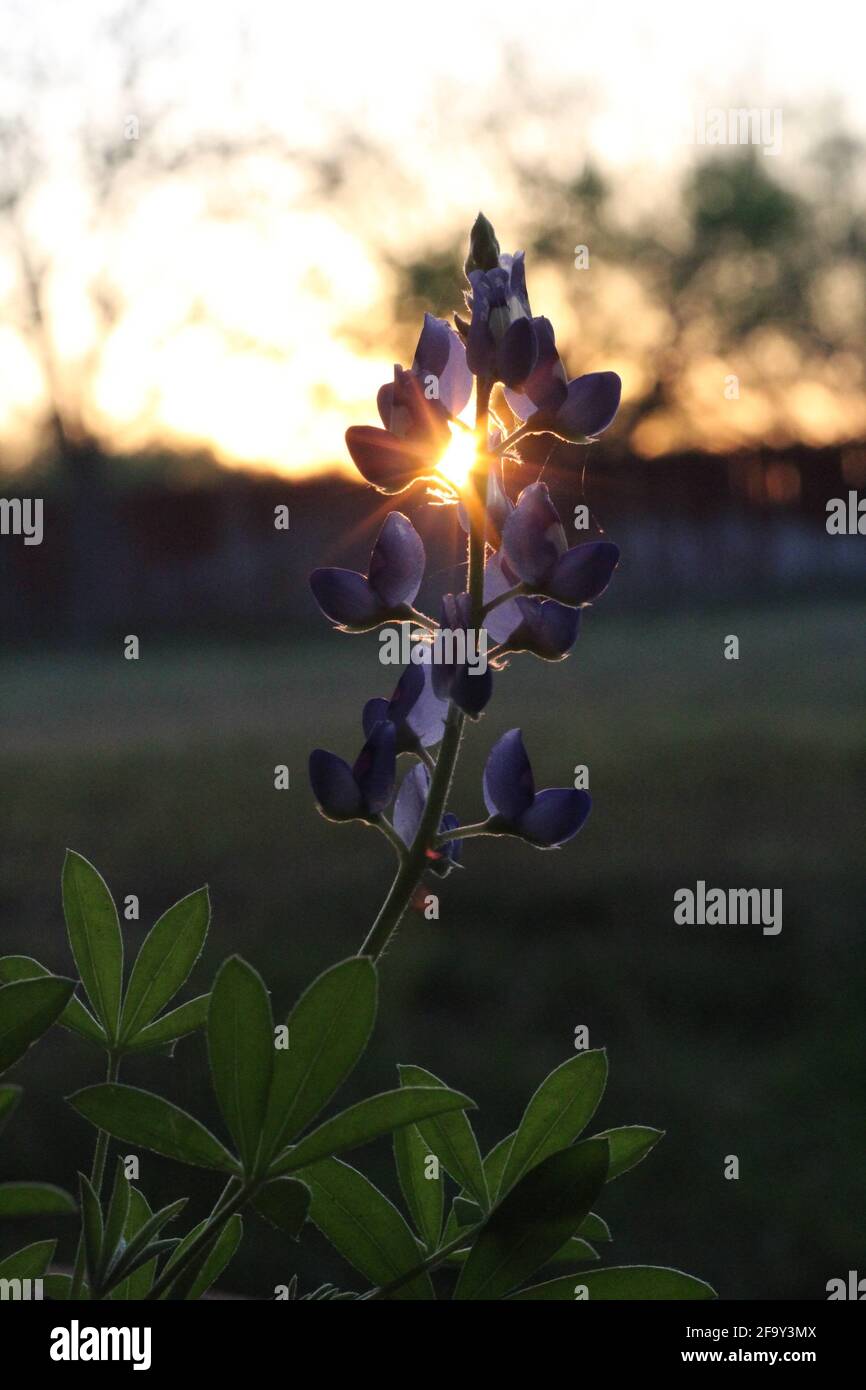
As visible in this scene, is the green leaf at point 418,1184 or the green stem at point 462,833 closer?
the green stem at point 462,833

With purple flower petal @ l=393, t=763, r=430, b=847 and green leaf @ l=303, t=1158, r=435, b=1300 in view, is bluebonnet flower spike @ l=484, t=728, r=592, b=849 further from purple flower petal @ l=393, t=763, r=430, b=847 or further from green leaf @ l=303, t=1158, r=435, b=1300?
green leaf @ l=303, t=1158, r=435, b=1300

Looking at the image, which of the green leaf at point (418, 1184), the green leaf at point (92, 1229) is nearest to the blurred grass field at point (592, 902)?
the green leaf at point (418, 1184)

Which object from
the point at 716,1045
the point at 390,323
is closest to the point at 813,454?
the point at 390,323

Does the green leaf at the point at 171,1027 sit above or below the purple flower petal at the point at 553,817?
below

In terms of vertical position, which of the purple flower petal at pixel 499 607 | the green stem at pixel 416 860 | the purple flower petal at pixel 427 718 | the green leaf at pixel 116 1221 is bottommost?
the green leaf at pixel 116 1221

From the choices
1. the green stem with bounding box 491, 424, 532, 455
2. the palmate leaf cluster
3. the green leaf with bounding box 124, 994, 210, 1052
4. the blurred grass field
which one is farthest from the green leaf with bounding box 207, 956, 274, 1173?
the blurred grass field

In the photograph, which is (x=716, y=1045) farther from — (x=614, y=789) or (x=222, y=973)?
(x=222, y=973)

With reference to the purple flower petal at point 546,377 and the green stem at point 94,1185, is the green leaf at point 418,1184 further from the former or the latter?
the purple flower petal at point 546,377
